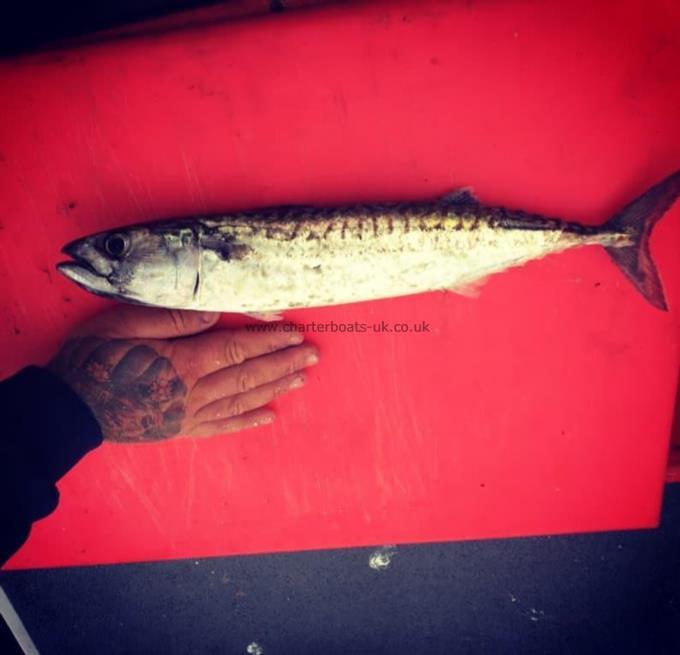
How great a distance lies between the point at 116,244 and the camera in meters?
2.31

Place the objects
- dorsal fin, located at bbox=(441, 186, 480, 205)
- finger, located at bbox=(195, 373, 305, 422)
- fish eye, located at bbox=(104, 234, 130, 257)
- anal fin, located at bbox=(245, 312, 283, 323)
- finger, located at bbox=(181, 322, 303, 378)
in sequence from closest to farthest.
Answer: fish eye, located at bbox=(104, 234, 130, 257)
dorsal fin, located at bbox=(441, 186, 480, 205)
anal fin, located at bbox=(245, 312, 283, 323)
finger, located at bbox=(181, 322, 303, 378)
finger, located at bbox=(195, 373, 305, 422)

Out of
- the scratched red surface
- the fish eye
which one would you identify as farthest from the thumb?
the fish eye

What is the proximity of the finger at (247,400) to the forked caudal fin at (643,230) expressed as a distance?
177 cm

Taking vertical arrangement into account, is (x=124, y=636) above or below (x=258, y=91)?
below

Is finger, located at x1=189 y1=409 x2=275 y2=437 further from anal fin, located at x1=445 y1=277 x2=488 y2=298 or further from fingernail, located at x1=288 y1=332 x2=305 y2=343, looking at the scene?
anal fin, located at x1=445 y1=277 x2=488 y2=298

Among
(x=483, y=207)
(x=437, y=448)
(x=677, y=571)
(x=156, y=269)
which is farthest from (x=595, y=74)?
(x=677, y=571)

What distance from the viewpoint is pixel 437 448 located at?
2.91 m

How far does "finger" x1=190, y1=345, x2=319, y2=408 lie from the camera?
2.70m

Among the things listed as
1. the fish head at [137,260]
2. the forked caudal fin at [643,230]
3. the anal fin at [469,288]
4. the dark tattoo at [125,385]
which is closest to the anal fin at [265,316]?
the fish head at [137,260]

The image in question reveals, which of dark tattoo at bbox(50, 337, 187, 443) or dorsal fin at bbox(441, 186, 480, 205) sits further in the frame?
dark tattoo at bbox(50, 337, 187, 443)

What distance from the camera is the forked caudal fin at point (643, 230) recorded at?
240cm

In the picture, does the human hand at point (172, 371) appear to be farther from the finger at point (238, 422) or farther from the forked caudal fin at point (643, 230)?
the forked caudal fin at point (643, 230)

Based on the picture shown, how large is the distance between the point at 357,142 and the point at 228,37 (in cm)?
79

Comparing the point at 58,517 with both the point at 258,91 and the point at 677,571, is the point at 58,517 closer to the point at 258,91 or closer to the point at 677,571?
the point at 258,91
